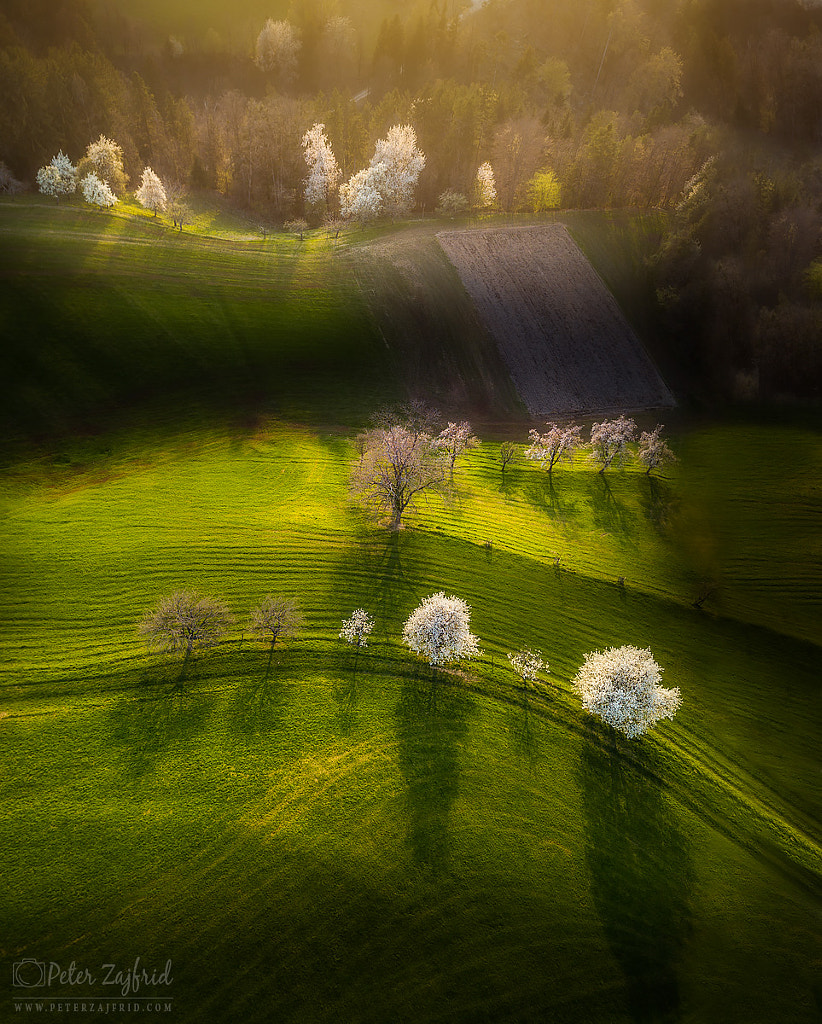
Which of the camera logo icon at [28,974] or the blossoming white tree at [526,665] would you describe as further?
the blossoming white tree at [526,665]

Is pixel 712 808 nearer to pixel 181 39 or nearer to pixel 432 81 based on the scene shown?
pixel 432 81

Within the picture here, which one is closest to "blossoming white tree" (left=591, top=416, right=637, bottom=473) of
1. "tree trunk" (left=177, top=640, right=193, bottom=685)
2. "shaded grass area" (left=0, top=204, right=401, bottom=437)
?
"shaded grass area" (left=0, top=204, right=401, bottom=437)

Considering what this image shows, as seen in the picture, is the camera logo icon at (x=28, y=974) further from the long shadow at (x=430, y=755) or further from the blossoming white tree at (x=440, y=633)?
the blossoming white tree at (x=440, y=633)

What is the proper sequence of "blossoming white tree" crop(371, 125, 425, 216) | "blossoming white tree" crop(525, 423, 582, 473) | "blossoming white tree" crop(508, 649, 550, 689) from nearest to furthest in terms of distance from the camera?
"blossoming white tree" crop(508, 649, 550, 689) → "blossoming white tree" crop(525, 423, 582, 473) → "blossoming white tree" crop(371, 125, 425, 216)

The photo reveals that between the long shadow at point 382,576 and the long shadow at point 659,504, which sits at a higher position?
the long shadow at point 659,504

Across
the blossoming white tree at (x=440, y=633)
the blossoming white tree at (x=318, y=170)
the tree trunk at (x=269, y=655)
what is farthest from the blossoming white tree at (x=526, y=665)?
the blossoming white tree at (x=318, y=170)

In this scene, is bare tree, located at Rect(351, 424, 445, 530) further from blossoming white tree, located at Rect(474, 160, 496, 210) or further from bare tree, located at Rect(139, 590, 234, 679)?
blossoming white tree, located at Rect(474, 160, 496, 210)
